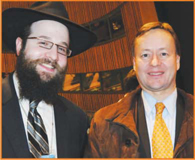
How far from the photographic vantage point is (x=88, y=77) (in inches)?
334

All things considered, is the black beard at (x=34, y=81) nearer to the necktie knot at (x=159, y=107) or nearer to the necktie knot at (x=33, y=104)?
the necktie knot at (x=33, y=104)

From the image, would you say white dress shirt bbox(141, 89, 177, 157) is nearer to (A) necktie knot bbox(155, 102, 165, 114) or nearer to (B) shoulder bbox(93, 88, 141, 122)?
(A) necktie knot bbox(155, 102, 165, 114)

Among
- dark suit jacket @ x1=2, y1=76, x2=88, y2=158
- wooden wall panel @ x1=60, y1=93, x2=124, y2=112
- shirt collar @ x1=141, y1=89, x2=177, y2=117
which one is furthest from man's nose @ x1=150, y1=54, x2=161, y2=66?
wooden wall panel @ x1=60, y1=93, x2=124, y2=112

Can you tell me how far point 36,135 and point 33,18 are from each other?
1133mm

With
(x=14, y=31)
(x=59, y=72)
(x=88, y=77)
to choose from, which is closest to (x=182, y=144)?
(x=59, y=72)

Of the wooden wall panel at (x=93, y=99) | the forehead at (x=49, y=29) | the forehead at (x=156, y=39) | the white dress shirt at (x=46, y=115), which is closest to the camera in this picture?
the forehead at (x=156, y=39)

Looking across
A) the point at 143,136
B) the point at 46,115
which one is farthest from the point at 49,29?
the point at 143,136

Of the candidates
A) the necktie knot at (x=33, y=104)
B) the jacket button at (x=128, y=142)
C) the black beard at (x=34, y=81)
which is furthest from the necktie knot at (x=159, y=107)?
the necktie knot at (x=33, y=104)

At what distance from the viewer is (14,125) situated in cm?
161

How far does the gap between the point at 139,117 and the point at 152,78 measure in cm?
36

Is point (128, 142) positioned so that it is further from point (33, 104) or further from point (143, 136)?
point (33, 104)

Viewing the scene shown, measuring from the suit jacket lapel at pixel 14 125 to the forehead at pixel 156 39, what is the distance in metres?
1.23

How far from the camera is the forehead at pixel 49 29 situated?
71.7 inches

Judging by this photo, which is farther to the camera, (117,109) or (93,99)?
(93,99)
